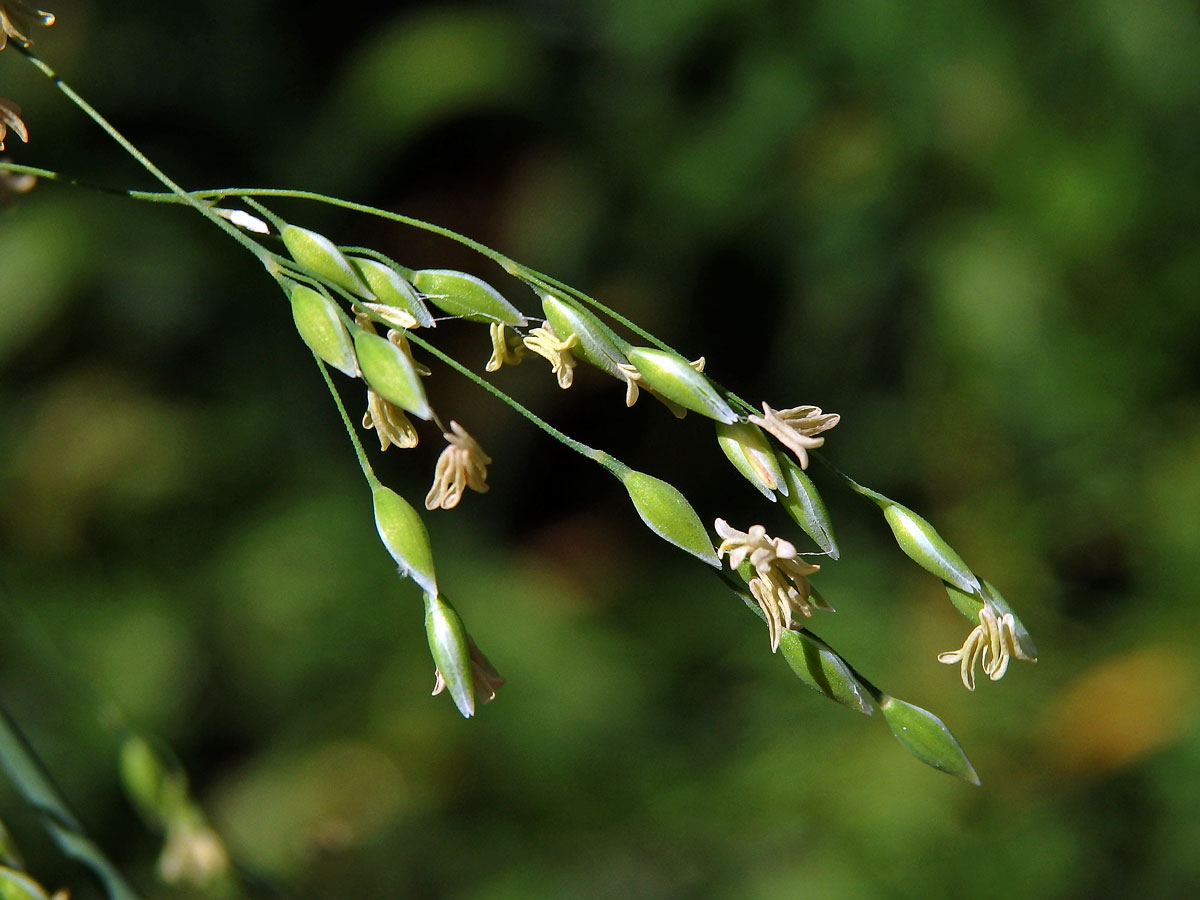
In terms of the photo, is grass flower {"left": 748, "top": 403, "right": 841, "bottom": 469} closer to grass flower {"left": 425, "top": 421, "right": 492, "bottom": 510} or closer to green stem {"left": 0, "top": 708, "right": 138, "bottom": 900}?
grass flower {"left": 425, "top": 421, "right": 492, "bottom": 510}

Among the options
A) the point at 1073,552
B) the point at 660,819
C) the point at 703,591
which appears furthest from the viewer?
the point at 703,591

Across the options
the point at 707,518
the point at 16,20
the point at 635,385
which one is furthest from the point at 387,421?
the point at 707,518

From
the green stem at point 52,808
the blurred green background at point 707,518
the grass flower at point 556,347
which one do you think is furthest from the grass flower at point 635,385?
the blurred green background at point 707,518

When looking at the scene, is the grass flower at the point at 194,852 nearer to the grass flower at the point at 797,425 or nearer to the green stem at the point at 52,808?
the green stem at the point at 52,808

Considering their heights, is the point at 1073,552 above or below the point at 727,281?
below

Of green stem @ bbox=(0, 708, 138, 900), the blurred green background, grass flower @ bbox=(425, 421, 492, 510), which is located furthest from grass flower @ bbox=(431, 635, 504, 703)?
the blurred green background

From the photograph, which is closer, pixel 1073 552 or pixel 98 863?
pixel 98 863

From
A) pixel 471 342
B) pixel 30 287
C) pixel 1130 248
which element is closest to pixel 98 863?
pixel 30 287

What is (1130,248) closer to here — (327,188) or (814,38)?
(814,38)
